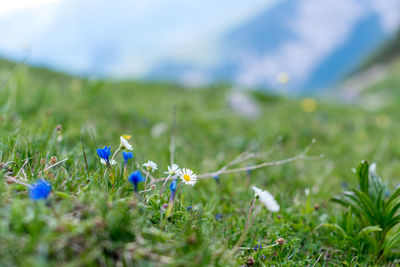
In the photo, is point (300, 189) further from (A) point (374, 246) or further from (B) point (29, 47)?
(B) point (29, 47)

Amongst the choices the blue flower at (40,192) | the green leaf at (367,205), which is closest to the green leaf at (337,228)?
the green leaf at (367,205)

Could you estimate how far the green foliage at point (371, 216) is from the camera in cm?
178

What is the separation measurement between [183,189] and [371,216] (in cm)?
124

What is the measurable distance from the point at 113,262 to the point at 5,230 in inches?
14.9

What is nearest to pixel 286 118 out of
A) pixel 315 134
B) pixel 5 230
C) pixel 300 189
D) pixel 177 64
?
pixel 315 134

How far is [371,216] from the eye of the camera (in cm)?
188

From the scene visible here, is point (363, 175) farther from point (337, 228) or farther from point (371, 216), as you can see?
point (337, 228)

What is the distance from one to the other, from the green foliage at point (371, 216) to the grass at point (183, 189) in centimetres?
9

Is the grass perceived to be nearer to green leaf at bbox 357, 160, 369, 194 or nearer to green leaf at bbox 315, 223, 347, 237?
green leaf at bbox 315, 223, 347, 237

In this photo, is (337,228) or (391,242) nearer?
(391,242)

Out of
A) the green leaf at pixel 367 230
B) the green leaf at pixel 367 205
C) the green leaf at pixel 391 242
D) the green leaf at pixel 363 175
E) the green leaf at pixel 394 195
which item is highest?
the green leaf at pixel 363 175

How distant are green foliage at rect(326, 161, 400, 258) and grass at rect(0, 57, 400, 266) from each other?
0.09 m

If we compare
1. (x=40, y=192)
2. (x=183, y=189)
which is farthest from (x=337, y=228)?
(x=40, y=192)

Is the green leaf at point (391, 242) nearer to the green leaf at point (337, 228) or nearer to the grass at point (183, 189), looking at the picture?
the grass at point (183, 189)
